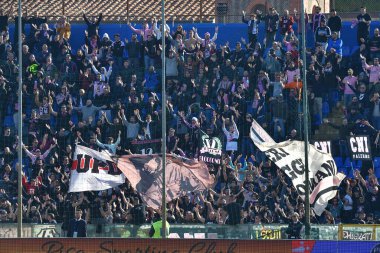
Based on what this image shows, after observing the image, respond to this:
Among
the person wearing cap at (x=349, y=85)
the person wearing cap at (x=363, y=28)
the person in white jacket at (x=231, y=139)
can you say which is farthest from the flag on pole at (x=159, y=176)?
→ the person wearing cap at (x=363, y=28)

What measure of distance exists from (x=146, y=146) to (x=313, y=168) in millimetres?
5319

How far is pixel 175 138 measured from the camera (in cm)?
3769

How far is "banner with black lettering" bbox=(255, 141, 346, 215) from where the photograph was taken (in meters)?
34.9

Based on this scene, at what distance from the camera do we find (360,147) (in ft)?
123

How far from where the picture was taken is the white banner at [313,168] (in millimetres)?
34906

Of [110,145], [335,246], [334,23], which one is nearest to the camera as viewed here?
[335,246]

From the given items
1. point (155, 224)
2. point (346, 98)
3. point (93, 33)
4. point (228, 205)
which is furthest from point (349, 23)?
point (155, 224)

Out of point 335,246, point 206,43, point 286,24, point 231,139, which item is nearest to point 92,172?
point 231,139

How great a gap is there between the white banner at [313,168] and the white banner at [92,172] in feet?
12.8

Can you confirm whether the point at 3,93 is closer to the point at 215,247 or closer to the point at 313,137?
the point at 313,137

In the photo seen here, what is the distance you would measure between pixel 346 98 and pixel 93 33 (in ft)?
26.4

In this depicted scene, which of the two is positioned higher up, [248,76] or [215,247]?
[248,76]

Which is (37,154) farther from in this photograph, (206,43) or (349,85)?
(349,85)

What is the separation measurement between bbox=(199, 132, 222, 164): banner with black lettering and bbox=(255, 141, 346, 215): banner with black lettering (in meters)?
1.80
